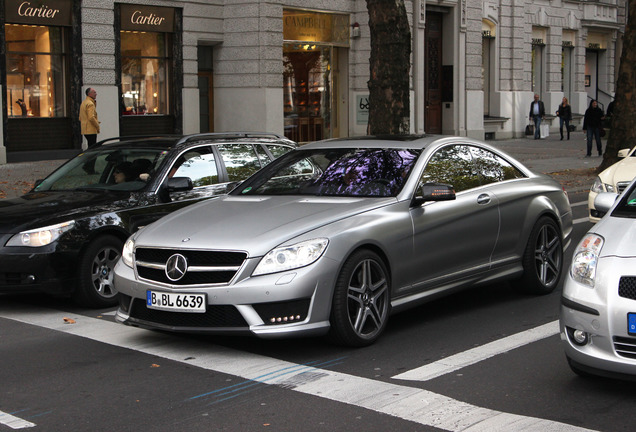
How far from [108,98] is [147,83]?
73.6 inches

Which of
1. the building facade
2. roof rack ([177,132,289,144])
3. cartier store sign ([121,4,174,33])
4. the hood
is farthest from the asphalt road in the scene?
cartier store sign ([121,4,174,33])

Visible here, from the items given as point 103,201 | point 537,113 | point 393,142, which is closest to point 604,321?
point 393,142

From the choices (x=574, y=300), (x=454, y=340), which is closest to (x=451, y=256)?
(x=454, y=340)

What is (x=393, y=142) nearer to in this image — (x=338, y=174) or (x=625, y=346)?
(x=338, y=174)

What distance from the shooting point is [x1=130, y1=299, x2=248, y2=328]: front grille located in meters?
6.25

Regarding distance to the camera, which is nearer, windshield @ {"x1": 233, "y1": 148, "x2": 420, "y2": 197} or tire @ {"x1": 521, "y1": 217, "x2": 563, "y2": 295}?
windshield @ {"x1": 233, "y1": 148, "x2": 420, "y2": 197}

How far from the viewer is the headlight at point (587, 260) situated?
5.39 meters

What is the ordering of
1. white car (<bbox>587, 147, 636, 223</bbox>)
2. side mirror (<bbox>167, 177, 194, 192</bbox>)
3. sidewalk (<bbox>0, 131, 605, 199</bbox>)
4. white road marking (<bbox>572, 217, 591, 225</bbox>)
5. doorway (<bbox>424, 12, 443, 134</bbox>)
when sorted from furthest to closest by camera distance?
1. doorway (<bbox>424, 12, 443, 134</bbox>)
2. sidewalk (<bbox>0, 131, 605, 199</bbox>)
3. white road marking (<bbox>572, 217, 591, 225</bbox>)
4. white car (<bbox>587, 147, 636, 223</bbox>)
5. side mirror (<bbox>167, 177, 194, 192</bbox>)

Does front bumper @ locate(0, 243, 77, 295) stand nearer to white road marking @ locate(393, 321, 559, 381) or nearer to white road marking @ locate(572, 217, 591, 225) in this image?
white road marking @ locate(393, 321, 559, 381)

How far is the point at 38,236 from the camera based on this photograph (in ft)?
26.6

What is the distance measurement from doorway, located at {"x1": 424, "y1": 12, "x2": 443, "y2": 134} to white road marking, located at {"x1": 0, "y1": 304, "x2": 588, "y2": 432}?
27.7 metres

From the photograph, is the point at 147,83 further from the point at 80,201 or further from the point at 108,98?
the point at 80,201

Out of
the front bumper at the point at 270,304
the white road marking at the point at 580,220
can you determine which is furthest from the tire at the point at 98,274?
the white road marking at the point at 580,220

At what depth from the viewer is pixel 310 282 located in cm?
622
